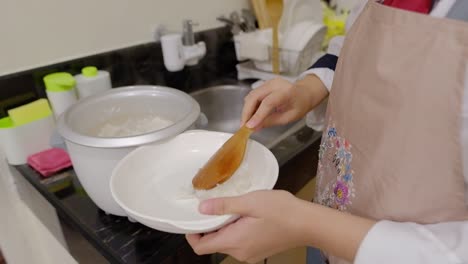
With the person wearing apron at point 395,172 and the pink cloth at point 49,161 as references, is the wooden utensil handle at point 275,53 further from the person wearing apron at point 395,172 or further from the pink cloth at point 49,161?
the pink cloth at point 49,161

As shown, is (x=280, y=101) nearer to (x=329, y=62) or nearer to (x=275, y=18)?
(x=329, y=62)

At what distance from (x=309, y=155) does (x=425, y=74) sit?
46 centimetres

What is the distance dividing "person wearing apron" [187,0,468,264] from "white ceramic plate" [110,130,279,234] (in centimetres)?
4

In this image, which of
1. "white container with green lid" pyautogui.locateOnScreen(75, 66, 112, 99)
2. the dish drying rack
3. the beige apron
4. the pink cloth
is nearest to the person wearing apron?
the beige apron

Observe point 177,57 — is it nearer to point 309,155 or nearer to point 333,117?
point 309,155

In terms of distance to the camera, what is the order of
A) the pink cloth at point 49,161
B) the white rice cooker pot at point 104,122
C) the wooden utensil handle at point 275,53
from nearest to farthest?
the white rice cooker pot at point 104,122 < the pink cloth at point 49,161 < the wooden utensil handle at point 275,53

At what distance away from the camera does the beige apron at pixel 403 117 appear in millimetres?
434

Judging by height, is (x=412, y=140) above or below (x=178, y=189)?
above

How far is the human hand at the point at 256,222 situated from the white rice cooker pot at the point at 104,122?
181 millimetres

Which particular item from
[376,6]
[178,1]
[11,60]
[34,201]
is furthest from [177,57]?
[376,6]

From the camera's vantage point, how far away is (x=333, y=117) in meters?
0.63

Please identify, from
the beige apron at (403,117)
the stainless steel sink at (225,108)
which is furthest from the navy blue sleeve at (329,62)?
the stainless steel sink at (225,108)

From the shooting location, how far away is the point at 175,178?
1.95ft

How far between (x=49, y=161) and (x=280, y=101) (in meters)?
0.52
